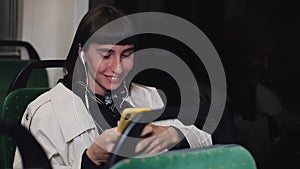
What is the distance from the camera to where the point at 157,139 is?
3.18ft

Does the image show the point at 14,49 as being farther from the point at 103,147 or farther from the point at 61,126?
the point at 103,147

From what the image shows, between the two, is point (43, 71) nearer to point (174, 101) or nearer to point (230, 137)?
point (174, 101)

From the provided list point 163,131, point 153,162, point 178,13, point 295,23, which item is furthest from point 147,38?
point 153,162

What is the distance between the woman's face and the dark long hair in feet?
0.06

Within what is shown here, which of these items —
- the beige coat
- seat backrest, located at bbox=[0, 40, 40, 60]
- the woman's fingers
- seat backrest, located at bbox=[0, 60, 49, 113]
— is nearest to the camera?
the woman's fingers

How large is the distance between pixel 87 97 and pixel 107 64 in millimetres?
118

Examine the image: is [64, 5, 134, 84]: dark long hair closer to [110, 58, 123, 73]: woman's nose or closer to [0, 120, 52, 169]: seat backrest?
[110, 58, 123, 73]: woman's nose

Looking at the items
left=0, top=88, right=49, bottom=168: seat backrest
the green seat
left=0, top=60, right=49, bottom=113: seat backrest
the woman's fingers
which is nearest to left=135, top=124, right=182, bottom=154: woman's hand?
the woman's fingers

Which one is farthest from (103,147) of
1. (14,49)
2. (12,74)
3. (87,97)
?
(14,49)

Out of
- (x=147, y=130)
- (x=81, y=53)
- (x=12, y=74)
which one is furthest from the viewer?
(x=12, y=74)

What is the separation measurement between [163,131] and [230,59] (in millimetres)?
623

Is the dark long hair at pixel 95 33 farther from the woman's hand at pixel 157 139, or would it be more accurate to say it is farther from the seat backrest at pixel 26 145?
the seat backrest at pixel 26 145

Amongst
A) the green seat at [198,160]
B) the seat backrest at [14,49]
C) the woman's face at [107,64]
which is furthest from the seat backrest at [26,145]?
the seat backrest at [14,49]

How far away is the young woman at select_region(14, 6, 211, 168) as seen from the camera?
1.39 m
